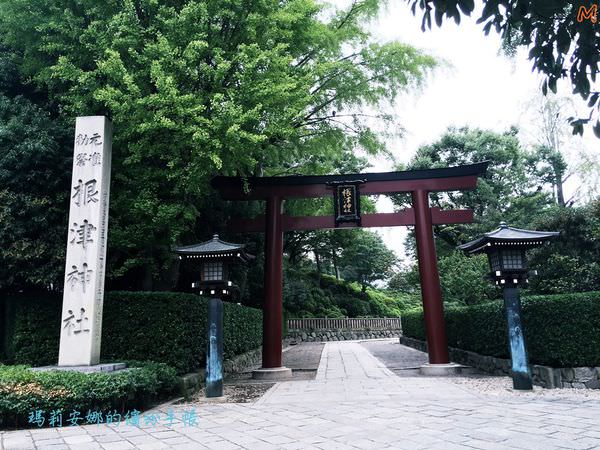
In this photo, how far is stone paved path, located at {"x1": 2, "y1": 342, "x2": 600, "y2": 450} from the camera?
4176 millimetres

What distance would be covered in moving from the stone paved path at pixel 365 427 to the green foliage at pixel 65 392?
0.31m

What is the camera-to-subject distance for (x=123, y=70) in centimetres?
762

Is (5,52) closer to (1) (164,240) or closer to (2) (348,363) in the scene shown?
(1) (164,240)

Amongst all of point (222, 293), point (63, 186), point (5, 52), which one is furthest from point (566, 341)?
point (5, 52)

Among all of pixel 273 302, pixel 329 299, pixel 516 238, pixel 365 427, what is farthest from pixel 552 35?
pixel 329 299

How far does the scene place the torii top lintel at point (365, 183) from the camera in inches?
427

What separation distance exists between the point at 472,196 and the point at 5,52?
62.8 feet

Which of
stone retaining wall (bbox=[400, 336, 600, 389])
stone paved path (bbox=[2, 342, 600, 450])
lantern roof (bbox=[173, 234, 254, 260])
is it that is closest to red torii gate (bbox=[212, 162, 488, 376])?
stone retaining wall (bbox=[400, 336, 600, 389])

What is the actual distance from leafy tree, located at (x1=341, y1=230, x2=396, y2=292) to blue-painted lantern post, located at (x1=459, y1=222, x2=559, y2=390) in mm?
25540

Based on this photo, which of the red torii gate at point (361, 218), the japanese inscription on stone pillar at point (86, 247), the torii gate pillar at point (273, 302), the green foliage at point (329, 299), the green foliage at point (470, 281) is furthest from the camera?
the green foliage at point (329, 299)

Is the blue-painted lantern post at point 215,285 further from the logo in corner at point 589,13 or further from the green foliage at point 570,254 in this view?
the green foliage at point 570,254

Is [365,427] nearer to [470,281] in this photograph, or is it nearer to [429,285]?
[429,285]

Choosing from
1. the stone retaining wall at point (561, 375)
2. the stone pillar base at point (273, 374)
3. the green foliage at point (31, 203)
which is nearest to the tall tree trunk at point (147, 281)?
the green foliage at point (31, 203)

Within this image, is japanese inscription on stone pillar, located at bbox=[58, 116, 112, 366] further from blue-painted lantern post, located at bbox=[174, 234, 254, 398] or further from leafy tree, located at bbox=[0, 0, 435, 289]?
blue-painted lantern post, located at bbox=[174, 234, 254, 398]
